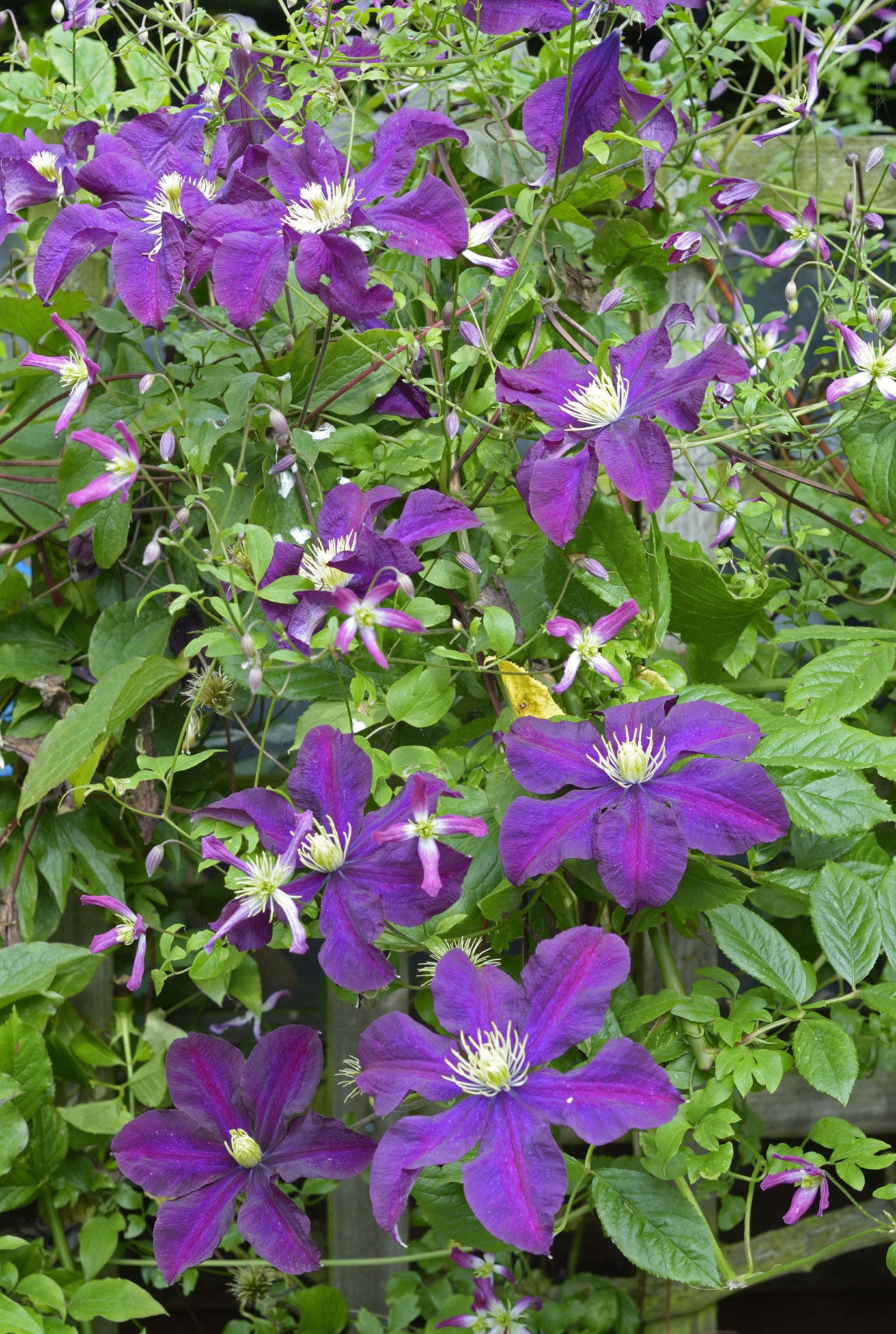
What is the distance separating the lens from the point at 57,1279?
0.98 m

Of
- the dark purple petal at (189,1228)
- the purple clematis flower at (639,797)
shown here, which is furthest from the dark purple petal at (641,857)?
the dark purple petal at (189,1228)

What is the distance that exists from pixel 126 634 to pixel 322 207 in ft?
1.37

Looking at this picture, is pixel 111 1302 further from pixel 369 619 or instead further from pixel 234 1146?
pixel 369 619

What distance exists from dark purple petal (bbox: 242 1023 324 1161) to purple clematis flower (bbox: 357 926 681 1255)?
14cm

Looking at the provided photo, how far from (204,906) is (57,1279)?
A: 0.36m

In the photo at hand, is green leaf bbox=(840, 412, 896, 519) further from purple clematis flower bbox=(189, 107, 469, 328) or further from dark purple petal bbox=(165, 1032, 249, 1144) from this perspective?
dark purple petal bbox=(165, 1032, 249, 1144)

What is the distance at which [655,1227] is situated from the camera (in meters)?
0.67

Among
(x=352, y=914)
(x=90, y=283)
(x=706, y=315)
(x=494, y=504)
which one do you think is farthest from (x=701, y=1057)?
(x=90, y=283)

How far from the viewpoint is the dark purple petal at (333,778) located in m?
0.67

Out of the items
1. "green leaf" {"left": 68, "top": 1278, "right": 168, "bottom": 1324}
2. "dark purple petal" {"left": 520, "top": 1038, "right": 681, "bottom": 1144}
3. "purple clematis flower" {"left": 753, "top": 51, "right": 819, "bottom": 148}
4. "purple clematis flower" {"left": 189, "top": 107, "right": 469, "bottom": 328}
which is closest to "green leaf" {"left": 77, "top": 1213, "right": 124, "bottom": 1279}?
"green leaf" {"left": 68, "top": 1278, "right": 168, "bottom": 1324}

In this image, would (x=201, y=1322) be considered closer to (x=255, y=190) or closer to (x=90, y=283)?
(x=90, y=283)

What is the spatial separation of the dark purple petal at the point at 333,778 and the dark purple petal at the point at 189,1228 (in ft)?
0.89

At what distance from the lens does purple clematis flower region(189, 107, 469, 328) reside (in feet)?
2.22

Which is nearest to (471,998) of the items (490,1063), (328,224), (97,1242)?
(490,1063)
